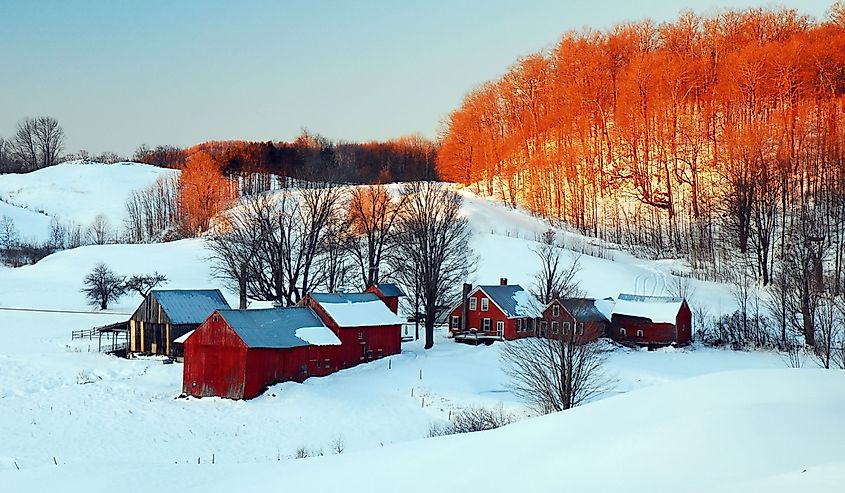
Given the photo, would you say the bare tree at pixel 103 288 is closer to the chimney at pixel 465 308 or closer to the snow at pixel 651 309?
the chimney at pixel 465 308

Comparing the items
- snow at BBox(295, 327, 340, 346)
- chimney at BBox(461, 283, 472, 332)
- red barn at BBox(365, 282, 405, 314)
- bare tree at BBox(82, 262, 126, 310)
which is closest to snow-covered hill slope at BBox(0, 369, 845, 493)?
snow at BBox(295, 327, 340, 346)

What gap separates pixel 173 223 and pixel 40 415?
177ft

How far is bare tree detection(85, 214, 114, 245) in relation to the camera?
237ft

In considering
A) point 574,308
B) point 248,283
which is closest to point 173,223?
point 248,283

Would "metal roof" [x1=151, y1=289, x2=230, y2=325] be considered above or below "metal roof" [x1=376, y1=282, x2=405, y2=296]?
below

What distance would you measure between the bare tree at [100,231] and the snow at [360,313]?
1874 inches

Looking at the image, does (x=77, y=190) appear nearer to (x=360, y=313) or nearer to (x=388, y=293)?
(x=388, y=293)

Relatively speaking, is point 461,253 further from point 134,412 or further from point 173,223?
point 173,223

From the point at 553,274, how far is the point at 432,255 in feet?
20.2

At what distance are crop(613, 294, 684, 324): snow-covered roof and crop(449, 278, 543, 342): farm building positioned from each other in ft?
13.0

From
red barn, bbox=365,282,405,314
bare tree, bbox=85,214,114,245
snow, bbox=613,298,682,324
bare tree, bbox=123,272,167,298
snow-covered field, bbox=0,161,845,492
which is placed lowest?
snow-covered field, bbox=0,161,845,492

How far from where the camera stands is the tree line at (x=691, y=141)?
43906mm

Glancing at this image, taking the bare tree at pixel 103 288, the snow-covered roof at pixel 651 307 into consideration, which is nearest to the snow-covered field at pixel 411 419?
the bare tree at pixel 103 288

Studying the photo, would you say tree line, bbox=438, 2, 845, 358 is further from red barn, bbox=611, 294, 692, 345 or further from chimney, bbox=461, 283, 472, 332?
chimney, bbox=461, 283, 472, 332
